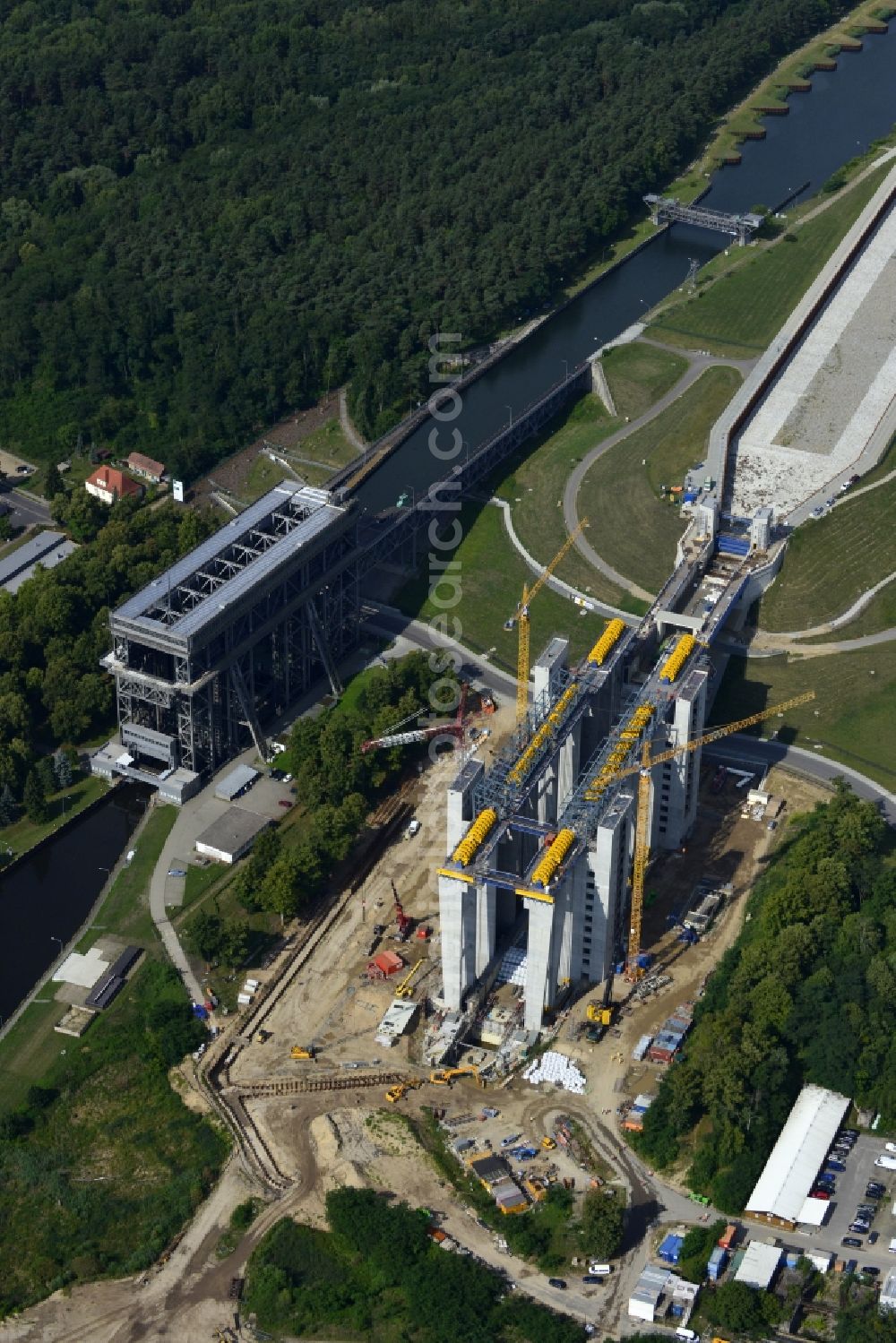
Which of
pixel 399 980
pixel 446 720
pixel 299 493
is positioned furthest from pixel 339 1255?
pixel 299 493

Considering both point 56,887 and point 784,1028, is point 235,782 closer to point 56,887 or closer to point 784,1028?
point 56,887

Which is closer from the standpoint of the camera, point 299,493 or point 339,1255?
point 339,1255

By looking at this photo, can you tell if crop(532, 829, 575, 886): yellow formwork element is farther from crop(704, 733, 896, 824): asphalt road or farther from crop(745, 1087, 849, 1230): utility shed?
crop(704, 733, 896, 824): asphalt road

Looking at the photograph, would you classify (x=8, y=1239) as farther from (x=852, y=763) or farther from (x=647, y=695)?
(x=852, y=763)

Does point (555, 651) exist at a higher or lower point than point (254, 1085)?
higher

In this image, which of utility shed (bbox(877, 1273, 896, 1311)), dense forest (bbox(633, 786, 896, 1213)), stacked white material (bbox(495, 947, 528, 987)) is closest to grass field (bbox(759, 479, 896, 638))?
dense forest (bbox(633, 786, 896, 1213))

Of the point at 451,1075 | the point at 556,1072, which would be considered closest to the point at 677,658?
the point at 556,1072

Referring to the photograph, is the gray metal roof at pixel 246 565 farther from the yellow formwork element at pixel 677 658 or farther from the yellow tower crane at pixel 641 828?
the yellow tower crane at pixel 641 828
